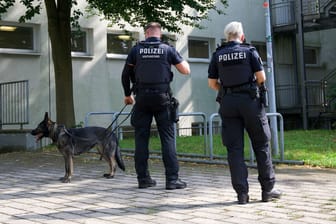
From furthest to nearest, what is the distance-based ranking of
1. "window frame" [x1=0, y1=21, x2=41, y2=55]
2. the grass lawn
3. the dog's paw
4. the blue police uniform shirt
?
"window frame" [x1=0, y1=21, x2=41, y2=55], the grass lawn, the dog's paw, the blue police uniform shirt

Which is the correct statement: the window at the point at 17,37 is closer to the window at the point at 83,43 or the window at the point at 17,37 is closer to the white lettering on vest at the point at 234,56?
the window at the point at 83,43

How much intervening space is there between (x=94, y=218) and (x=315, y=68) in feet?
68.8

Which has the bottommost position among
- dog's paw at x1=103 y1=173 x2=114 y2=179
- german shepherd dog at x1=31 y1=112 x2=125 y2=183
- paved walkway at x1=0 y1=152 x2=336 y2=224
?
paved walkway at x1=0 y1=152 x2=336 y2=224

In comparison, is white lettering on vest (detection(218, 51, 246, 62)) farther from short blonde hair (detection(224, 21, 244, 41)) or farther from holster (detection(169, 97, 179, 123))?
holster (detection(169, 97, 179, 123))

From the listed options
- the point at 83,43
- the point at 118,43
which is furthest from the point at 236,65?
the point at 118,43

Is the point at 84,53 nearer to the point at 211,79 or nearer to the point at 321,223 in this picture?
the point at 211,79

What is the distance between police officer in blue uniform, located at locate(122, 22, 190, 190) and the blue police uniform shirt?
3.50 ft

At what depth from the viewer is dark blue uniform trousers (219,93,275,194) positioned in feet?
19.2

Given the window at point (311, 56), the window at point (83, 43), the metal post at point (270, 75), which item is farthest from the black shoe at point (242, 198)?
the window at point (311, 56)

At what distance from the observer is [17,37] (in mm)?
17469

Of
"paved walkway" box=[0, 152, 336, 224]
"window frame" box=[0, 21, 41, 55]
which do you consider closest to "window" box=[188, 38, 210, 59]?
"window frame" box=[0, 21, 41, 55]

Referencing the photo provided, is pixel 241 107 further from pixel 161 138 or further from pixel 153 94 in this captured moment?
pixel 161 138

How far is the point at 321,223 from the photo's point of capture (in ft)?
16.2

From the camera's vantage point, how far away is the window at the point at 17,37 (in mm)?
17109
